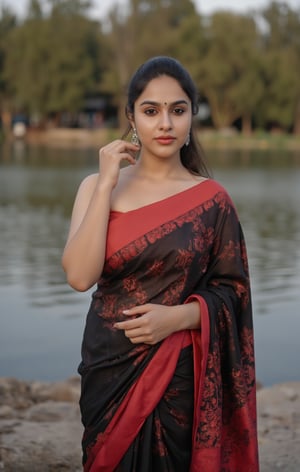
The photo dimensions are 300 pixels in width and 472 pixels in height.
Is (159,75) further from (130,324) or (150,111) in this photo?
(130,324)

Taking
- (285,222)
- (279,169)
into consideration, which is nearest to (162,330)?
(285,222)

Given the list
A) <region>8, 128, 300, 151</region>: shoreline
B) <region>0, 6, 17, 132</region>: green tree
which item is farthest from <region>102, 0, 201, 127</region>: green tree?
<region>0, 6, 17, 132</region>: green tree

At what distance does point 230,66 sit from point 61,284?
38.3 meters

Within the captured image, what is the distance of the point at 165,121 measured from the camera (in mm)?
2098

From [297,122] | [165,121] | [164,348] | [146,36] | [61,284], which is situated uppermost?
[146,36]

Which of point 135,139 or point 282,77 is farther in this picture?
point 282,77

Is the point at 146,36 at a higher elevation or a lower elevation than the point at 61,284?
higher

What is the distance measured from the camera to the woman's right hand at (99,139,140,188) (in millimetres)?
2078

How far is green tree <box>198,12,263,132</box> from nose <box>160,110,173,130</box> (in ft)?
138

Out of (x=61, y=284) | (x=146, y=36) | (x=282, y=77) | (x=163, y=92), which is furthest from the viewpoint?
(x=146, y=36)

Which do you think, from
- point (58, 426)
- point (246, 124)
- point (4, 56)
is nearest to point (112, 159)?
point (58, 426)

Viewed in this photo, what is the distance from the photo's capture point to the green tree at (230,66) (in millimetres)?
43500

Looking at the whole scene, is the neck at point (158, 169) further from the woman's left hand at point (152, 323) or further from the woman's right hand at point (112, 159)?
the woman's left hand at point (152, 323)

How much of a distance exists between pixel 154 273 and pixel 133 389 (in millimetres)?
319
